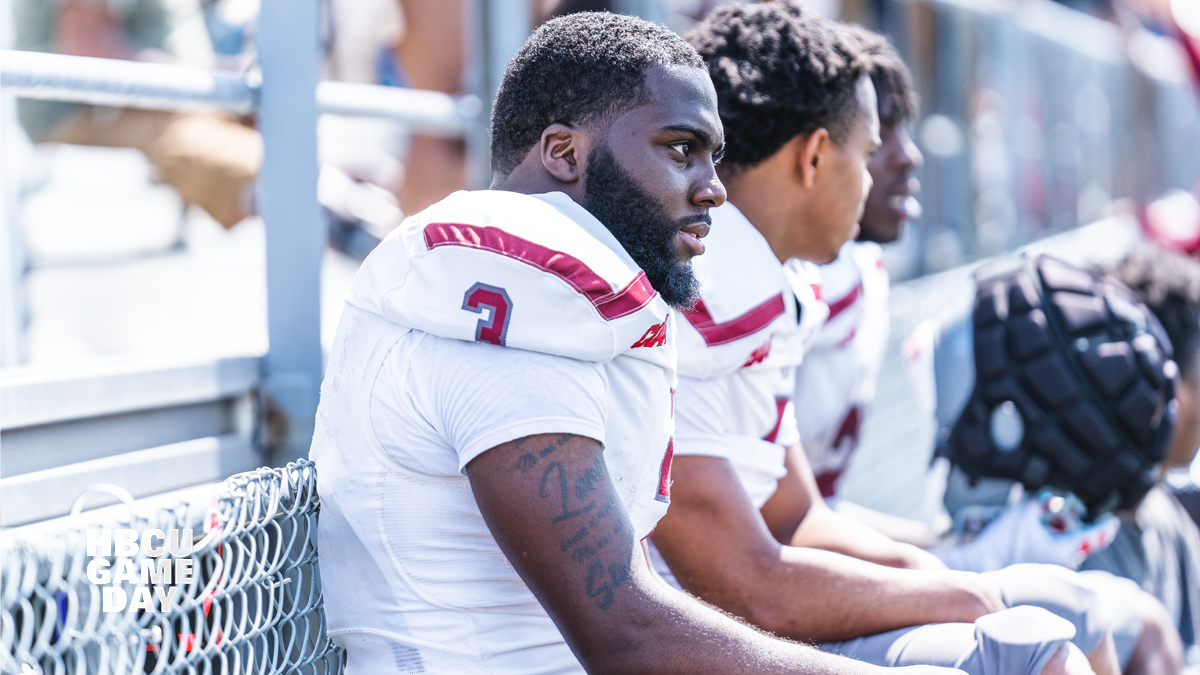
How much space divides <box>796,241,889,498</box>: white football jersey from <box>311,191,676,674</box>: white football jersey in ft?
4.25

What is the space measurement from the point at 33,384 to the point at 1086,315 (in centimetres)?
224

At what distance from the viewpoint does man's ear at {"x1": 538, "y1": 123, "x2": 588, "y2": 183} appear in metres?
1.71

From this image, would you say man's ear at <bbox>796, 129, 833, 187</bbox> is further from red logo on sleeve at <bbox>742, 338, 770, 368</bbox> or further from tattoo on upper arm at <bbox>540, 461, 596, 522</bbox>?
tattoo on upper arm at <bbox>540, 461, 596, 522</bbox>

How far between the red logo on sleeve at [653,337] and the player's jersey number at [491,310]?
19cm

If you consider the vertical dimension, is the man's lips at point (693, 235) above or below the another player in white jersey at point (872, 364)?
above

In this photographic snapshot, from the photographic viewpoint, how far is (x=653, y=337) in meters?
1.56

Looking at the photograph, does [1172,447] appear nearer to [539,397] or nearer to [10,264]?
[539,397]

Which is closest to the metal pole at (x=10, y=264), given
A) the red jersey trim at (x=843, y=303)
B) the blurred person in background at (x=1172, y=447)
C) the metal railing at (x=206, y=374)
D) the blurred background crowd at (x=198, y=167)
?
the blurred background crowd at (x=198, y=167)

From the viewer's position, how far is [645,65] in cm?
172

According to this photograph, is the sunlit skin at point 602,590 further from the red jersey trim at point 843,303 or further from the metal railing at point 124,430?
the red jersey trim at point 843,303

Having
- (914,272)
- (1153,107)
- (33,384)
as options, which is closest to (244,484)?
(33,384)

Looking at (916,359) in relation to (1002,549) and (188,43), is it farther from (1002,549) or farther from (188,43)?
(188,43)

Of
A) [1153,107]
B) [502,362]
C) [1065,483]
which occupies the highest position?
[502,362]

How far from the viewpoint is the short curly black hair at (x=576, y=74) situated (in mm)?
1710
